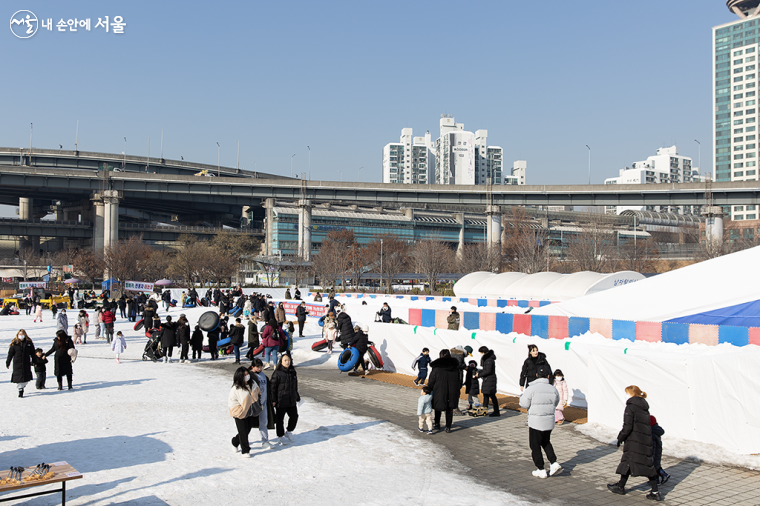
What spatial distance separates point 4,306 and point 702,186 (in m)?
76.6

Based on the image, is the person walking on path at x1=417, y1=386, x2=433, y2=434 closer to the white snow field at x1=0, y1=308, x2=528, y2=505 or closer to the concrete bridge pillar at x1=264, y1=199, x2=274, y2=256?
the white snow field at x1=0, y1=308, x2=528, y2=505

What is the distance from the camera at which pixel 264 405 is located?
10.1 metres

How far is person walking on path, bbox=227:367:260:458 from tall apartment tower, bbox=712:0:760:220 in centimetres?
18489

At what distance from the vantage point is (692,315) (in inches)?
766

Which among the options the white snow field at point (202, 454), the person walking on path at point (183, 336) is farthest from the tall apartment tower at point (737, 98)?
the white snow field at point (202, 454)

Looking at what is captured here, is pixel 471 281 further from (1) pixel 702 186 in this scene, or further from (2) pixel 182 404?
(1) pixel 702 186

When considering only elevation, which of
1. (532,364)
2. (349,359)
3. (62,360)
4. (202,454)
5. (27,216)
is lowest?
(202,454)

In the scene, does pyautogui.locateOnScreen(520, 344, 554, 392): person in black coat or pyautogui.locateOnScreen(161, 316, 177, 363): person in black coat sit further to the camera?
pyautogui.locateOnScreen(161, 316, 177, 363): person in black coat

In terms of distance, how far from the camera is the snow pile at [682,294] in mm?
19578

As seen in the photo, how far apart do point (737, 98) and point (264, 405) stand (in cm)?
19572

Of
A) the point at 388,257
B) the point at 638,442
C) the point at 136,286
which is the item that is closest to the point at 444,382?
the point at 638,442

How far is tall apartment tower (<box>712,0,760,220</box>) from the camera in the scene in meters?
167

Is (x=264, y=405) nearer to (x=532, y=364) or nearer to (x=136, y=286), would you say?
(x=532, y=364)

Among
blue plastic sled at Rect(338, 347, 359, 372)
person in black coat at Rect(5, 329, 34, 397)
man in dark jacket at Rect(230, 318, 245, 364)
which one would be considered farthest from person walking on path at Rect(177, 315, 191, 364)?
person in black coat at Rect(5, 329, 34, 397)
